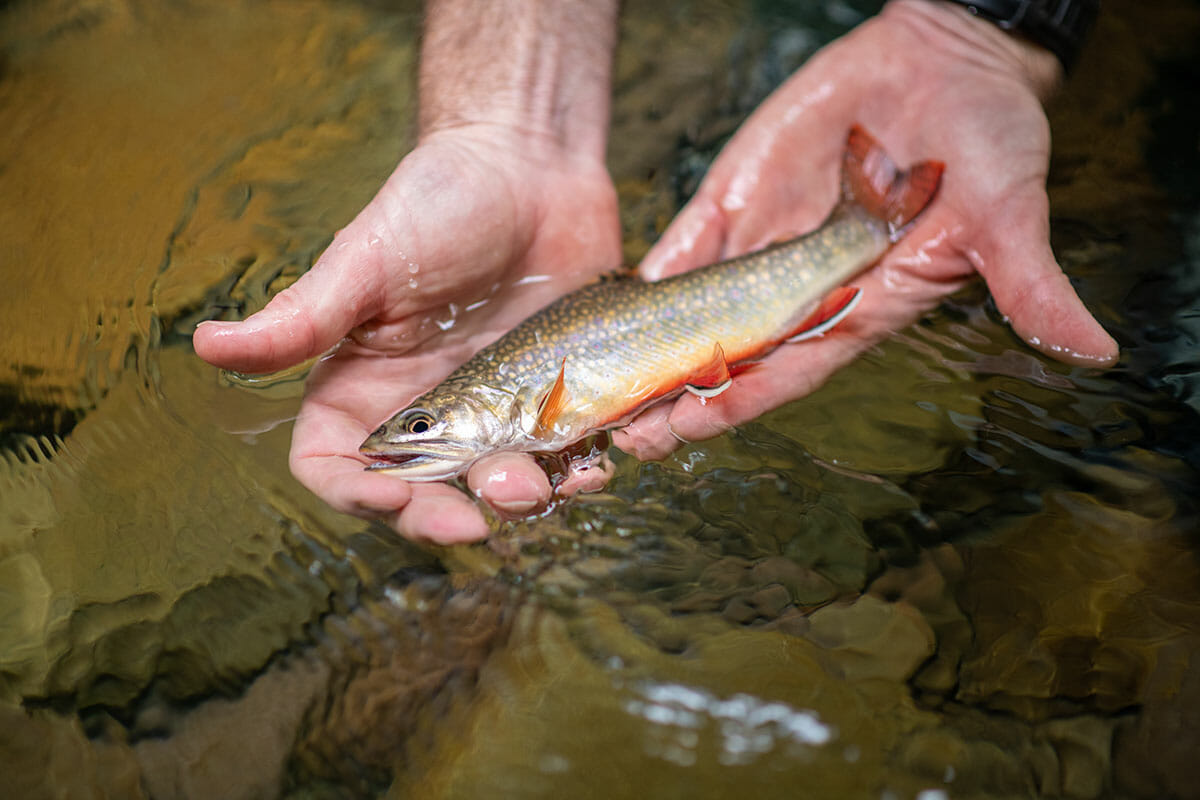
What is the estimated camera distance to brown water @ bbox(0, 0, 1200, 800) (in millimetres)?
2342

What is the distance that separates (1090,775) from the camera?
7.20 feet

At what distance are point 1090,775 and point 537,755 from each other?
158 centimetres

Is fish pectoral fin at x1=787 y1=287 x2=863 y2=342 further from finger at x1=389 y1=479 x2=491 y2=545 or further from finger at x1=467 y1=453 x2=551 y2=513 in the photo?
finger at x1=389 y1=479 x2=491 y2=545

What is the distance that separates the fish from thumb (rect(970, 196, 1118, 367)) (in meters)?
0.44

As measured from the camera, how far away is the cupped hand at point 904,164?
3.02m

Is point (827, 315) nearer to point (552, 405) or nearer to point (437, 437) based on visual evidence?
point (552, 405)

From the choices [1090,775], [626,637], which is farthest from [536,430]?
[1090,775]

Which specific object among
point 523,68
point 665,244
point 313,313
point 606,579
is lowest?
point 606,579

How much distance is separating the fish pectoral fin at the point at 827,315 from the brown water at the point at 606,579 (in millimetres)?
236

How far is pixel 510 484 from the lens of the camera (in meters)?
A: 2.44

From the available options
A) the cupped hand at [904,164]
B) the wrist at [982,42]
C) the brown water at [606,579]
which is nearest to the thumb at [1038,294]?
the cupped hand at [904,164]

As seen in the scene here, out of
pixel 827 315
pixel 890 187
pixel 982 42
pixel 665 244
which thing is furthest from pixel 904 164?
pixel 665 244

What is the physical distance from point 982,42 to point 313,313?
3.43m

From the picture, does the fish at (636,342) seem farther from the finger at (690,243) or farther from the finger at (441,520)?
the finger at (690,243)
